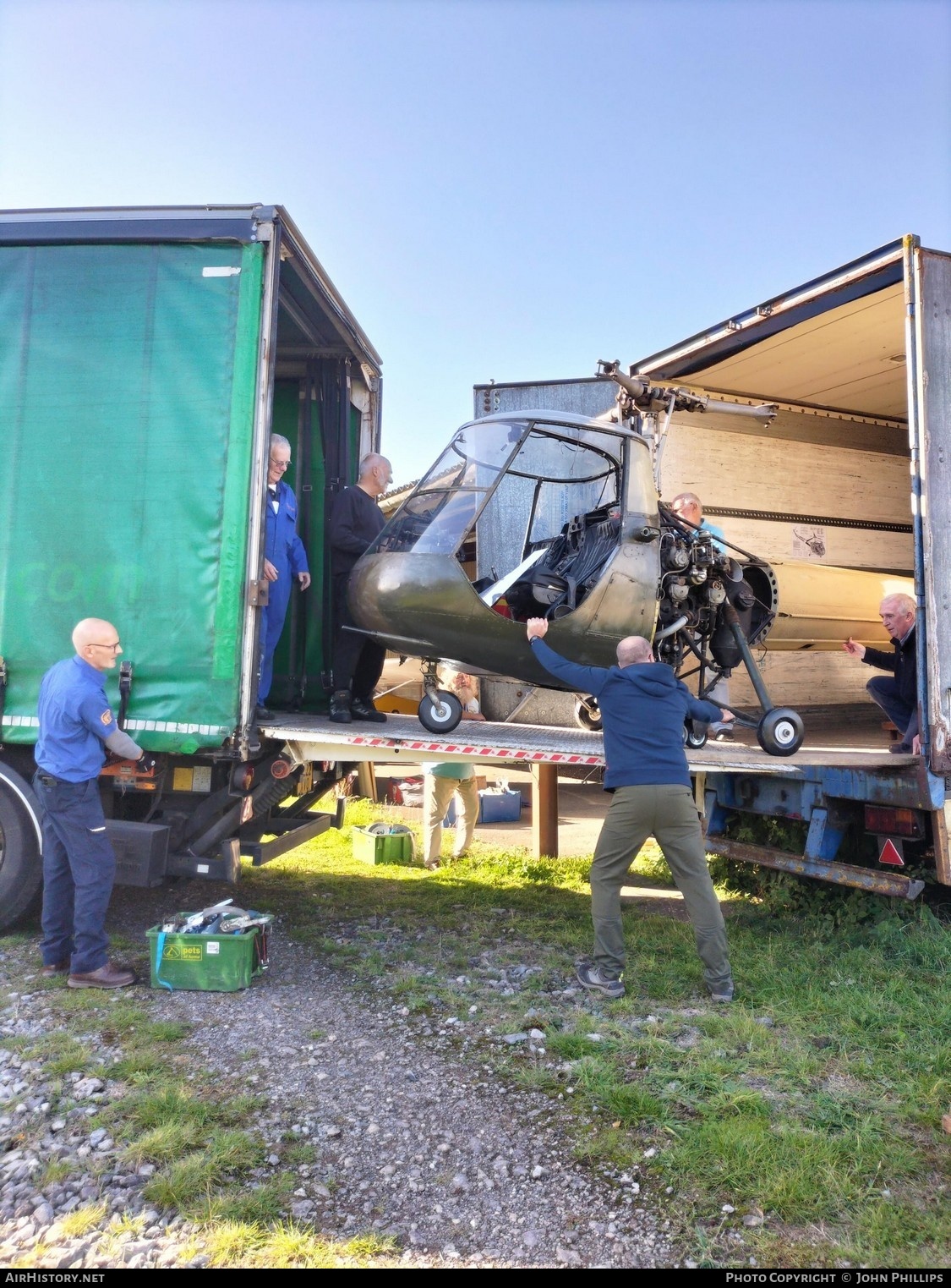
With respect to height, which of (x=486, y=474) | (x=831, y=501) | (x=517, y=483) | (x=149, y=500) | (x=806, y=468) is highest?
(x=806, y=468)

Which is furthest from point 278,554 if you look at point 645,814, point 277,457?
point 645,814

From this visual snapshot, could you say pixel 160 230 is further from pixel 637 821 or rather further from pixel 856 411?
pixel 856 411

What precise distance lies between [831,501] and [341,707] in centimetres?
545

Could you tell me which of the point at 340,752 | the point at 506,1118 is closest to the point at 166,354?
the point at 340,752

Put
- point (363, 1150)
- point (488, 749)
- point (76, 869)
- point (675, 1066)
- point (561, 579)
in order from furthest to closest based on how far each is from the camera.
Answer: point (561, 579)
point (488, 749)
point (76, 869)
point (675, 1066)
point (363, 1150)

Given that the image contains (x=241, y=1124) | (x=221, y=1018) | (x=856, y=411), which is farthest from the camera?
(x=856, y=411)

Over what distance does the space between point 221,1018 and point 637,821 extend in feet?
6.90

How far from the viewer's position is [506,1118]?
310cm

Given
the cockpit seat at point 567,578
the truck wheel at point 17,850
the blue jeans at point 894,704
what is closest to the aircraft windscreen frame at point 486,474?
the cockpit seat at point 567,578

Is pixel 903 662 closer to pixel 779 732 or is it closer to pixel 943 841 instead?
pixel 779 732

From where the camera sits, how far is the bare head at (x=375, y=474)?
5.83m

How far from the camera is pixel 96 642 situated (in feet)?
14.0

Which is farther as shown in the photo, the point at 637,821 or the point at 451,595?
the point at 451,595

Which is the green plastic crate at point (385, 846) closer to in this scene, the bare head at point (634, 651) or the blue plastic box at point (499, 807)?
the blue plastic box at point (499, 807)
